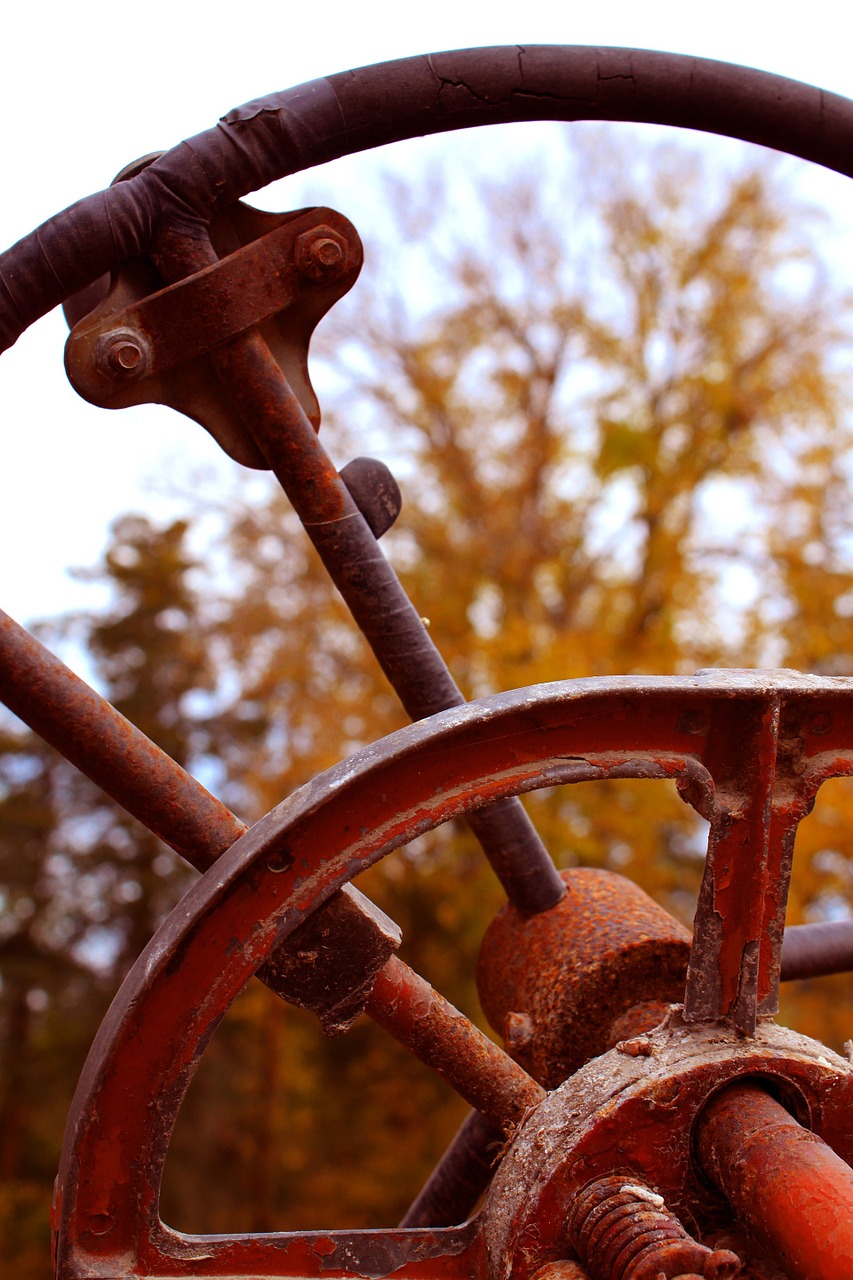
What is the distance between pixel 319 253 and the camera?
1883mm

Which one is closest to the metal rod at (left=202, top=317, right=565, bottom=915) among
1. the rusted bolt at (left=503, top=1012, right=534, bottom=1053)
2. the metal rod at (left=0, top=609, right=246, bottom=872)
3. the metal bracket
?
the metal bracket

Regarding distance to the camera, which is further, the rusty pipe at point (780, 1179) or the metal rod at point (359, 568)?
the metal rod at point (359, 568)

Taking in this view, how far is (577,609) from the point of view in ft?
40.9

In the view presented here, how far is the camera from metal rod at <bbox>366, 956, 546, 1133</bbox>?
179 cm

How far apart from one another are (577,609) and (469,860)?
126 inches

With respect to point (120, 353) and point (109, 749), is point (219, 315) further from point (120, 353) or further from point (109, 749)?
point (109, 749)

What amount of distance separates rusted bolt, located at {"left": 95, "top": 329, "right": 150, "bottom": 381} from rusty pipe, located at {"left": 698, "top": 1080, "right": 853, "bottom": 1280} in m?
1.52

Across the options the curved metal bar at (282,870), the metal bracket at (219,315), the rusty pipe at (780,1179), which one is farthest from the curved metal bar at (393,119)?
the rusty pipe at (780,1179)

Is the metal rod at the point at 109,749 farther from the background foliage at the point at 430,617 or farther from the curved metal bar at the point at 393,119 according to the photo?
the background foliage at the point at 430,617

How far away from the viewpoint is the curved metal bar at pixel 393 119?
169cm

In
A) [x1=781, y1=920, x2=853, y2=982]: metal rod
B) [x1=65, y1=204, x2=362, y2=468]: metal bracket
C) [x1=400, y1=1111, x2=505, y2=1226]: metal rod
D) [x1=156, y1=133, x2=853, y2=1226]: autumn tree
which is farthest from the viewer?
[x1=156, y1=133, x2=853, y2=1226]: autumn tree

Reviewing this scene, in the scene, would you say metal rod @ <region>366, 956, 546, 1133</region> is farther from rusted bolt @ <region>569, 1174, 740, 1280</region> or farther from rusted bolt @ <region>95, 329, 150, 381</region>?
rusted bolt @ <region>95, 329, 150, 381</region>

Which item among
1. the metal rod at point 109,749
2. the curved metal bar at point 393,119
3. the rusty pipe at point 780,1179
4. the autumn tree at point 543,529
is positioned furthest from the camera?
the autumn tree at point 543,529

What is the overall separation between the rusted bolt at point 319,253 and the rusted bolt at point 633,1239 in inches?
61.5
